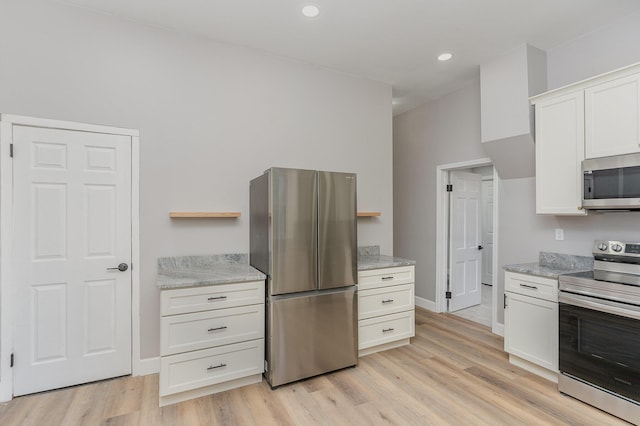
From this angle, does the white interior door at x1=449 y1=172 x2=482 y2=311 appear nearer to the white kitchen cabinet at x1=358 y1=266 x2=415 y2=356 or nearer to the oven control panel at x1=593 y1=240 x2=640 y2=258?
the white kitchen cabinet at x1=358 y1=266 x2=415 y2=356

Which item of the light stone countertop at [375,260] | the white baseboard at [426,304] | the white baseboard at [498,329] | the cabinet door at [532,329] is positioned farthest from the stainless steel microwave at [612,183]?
the white baseboard at [426,304]

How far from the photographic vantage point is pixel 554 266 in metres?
3.11

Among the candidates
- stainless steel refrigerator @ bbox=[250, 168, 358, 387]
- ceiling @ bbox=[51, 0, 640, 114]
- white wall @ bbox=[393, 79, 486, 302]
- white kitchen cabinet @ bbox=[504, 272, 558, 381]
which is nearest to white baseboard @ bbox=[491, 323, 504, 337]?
white kitchen cabinet @ bbox=[504, 272, 558, 381]

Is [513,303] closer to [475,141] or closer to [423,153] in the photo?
[475,141]

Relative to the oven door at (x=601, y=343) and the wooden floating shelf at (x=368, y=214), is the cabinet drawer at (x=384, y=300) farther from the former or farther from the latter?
the oven door at (x=601, y=343)

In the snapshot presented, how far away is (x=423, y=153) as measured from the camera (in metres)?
4.80

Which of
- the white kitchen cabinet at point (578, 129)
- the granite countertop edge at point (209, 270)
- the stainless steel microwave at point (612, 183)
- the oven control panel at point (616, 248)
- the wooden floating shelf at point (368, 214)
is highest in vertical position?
the white kitchen cabinet at point (578, 129)

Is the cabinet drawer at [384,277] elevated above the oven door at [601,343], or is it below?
above

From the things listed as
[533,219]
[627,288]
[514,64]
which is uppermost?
[514,64]

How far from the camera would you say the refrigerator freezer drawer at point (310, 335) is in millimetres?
2568

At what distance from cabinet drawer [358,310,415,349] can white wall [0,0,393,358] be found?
1.43 meters

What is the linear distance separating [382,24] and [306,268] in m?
2.23

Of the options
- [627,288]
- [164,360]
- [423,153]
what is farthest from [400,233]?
[164,360]

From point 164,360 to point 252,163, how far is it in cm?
188
